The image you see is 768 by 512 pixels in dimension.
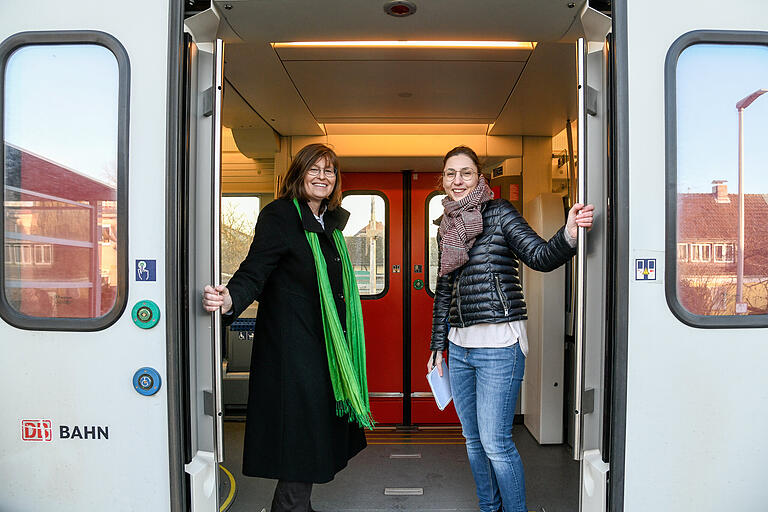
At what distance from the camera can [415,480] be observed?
11.2 feet

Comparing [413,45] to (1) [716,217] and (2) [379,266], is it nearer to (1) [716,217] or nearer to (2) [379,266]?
(1) [716,217]

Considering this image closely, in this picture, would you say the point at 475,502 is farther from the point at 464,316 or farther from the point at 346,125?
the point at 346,125

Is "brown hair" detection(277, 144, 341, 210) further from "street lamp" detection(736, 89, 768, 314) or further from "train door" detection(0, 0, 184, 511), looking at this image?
"street lamp" detection(736, 89, 768, 314)

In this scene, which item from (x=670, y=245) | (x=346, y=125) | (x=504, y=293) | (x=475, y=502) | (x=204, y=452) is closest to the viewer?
(x=670, y=245)

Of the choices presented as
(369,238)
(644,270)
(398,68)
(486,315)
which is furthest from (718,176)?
(369,238)

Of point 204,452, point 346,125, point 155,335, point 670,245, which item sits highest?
point 346,125

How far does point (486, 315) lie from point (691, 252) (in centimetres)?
86

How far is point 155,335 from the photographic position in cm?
200

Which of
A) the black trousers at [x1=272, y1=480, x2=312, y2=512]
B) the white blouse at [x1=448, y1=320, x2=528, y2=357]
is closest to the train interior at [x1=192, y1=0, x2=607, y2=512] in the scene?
the black trousers at [x1=272, y1=480, x2=312, y2=512]

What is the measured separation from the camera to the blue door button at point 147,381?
1996 mm

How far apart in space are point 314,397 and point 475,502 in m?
1.36

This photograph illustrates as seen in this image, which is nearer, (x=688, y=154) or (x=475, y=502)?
(x=688, y=154)

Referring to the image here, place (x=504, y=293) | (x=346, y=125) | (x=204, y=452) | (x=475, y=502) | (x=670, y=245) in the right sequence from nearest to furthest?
1. (x=670, y=245)
2. (x=204, y=452)
3. (x=504, y=293)
4. (x=475, y=502)
5. (x=346, y=125)

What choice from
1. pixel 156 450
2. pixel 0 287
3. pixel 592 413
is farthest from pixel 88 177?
pixel 592 413
